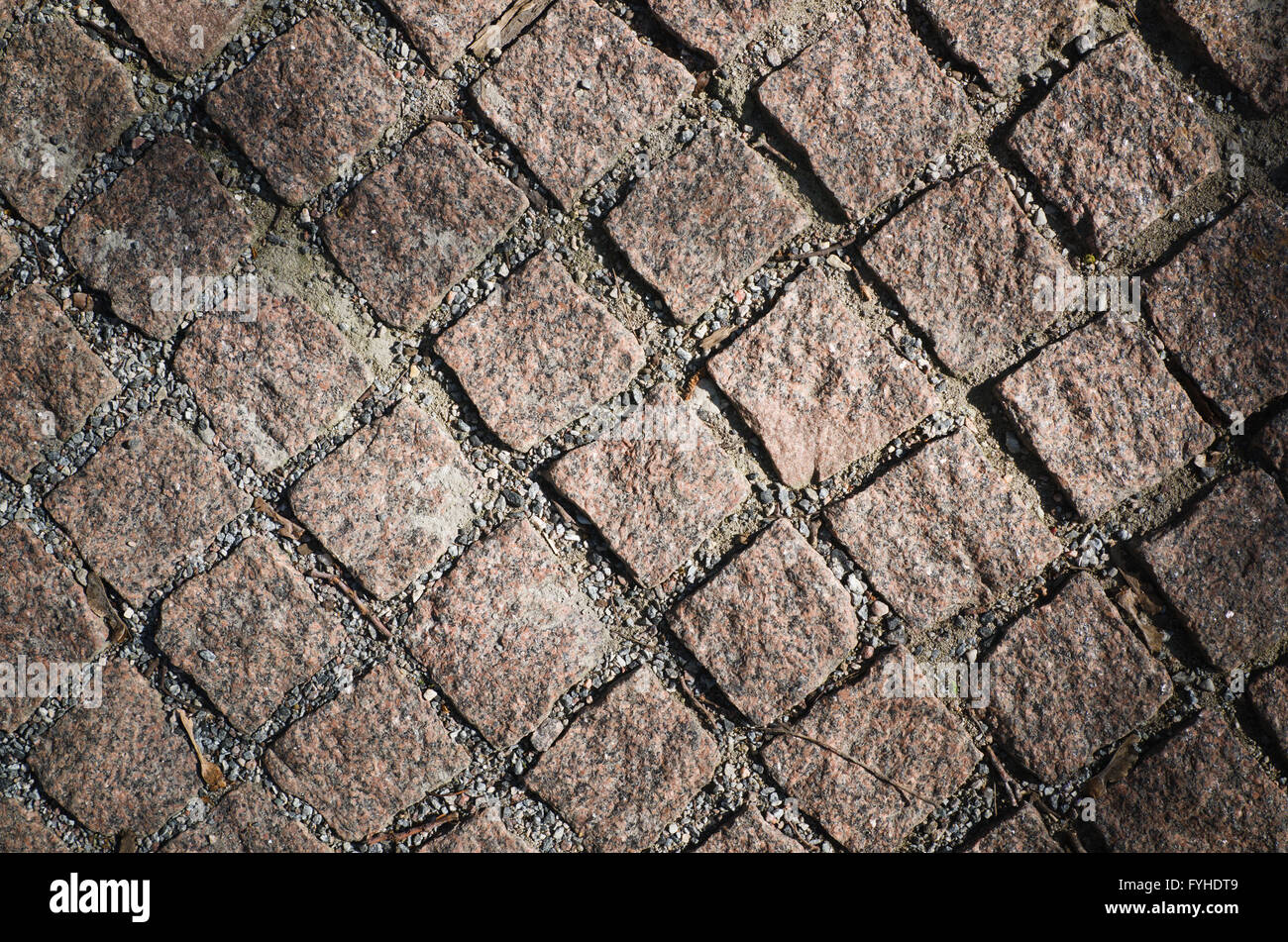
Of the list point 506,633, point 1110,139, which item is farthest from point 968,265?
point 506,633

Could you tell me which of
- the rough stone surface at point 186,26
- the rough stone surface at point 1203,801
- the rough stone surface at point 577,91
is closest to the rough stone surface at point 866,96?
the rough stone surface at point 577,91

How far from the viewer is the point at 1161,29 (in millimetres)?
1938

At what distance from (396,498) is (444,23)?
1322 mm

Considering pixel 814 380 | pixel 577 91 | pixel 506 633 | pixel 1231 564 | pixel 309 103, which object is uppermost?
pixel 309 103

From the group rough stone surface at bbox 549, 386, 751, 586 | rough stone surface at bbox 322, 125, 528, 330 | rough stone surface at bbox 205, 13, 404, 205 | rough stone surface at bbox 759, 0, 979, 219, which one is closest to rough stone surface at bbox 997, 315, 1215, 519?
rough stone surface at bbox 759, 0, 979, 219

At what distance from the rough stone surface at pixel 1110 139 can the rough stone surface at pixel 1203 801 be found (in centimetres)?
139

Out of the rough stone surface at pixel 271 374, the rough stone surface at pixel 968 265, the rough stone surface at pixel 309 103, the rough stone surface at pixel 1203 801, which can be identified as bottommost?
the rough stone surface at pixel 1203 801

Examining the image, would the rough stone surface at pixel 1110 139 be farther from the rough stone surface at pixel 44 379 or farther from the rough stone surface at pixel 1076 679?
the rough stone surface at pixel 44 379

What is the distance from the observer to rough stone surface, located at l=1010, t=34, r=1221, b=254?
1.90 meters

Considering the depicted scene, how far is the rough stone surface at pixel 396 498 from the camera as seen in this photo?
1.94 m

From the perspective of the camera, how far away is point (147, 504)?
1.97 metres

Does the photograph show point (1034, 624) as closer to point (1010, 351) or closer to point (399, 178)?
point (1010, 351)

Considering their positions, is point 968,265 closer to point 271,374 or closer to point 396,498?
point 396,498
